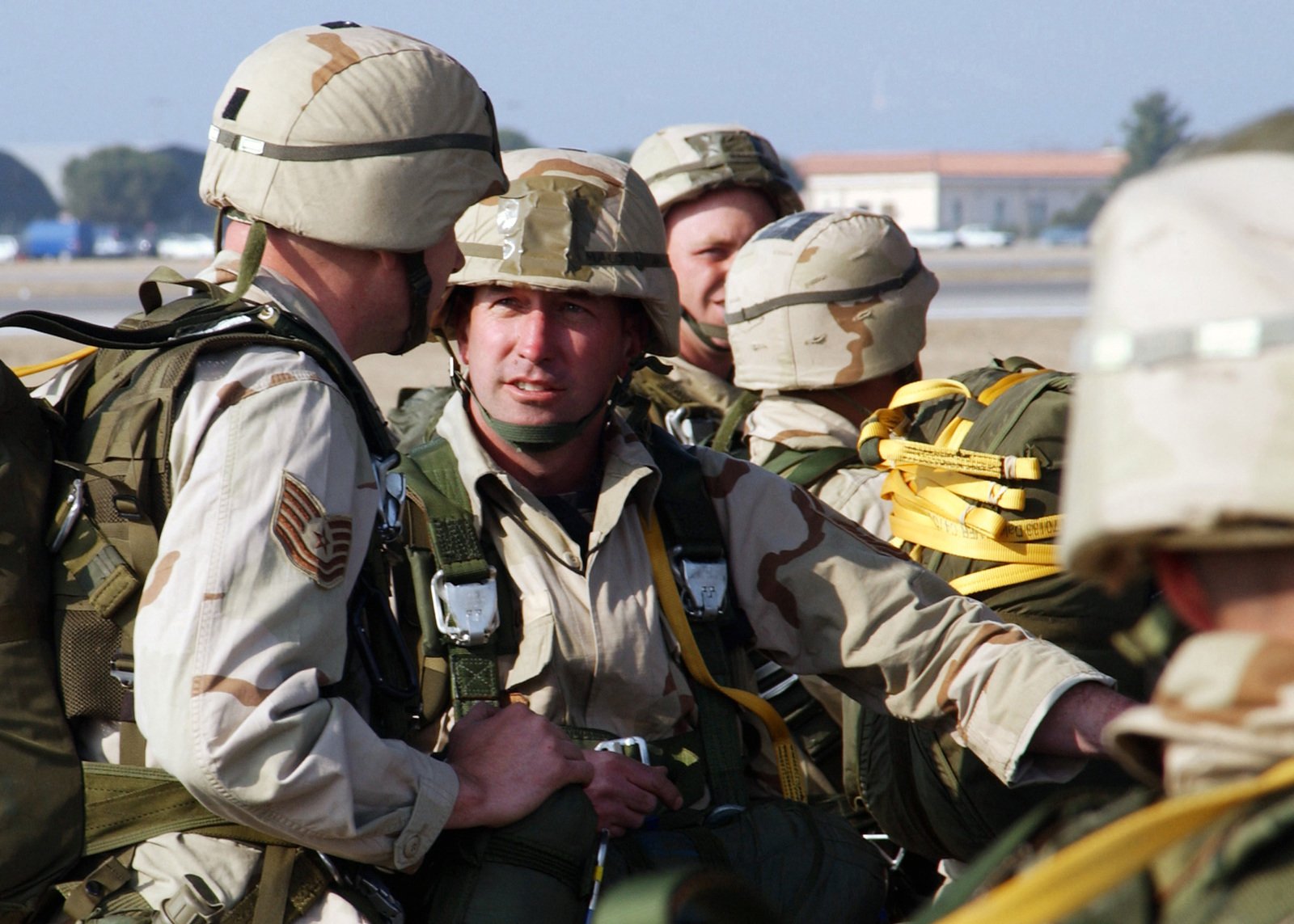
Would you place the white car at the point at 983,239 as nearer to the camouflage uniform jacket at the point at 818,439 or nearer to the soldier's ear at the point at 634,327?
the camouflage uniform jacket at the point at 818,439

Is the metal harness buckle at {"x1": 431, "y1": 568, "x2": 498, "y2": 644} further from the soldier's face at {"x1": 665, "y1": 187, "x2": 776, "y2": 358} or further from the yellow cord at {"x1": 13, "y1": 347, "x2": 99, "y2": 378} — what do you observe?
the soldier's face at {"x1": 665, "y1": 187, "x2": 776, "y2": 358}

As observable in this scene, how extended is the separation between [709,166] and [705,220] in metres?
0.24

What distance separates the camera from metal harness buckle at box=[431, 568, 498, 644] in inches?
124

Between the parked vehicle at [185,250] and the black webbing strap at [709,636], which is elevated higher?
the black webbing strap at [709,636]

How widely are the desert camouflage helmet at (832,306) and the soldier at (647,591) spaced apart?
3.75 ft

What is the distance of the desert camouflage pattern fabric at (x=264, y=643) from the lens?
2.43 meters

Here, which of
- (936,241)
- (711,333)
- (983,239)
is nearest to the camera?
(711,333)

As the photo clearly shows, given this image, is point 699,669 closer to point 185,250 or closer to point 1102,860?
point 1102,860

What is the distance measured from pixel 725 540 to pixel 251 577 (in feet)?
4.33

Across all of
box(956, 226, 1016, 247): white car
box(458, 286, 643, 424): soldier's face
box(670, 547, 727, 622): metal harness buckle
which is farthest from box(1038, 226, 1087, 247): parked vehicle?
box(670, 547, 727, 622): metal harness buckle

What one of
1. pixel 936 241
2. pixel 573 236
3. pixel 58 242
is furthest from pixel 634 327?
pixel 58 242

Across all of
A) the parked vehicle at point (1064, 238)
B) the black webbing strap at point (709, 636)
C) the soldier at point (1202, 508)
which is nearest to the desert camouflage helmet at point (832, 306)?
the black webbing strap at point (709, 636)

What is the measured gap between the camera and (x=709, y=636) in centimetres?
341

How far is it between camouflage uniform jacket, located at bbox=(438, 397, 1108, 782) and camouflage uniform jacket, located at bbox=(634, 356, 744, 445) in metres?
2.16
